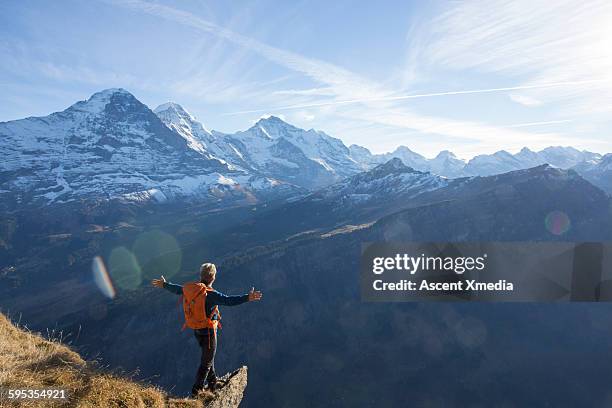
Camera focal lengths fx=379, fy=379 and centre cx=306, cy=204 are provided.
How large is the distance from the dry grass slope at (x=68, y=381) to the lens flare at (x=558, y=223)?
585 ft

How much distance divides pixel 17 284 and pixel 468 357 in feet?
695

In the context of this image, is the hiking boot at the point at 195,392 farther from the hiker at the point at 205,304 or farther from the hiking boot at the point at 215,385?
the hiking boot at the point at 215,385

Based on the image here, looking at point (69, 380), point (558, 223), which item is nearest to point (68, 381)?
point (69, 380)

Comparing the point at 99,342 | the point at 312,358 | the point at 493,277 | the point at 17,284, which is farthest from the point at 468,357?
the point at 17,284

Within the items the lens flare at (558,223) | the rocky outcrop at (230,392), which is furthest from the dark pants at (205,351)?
the lens flare at (558,223)

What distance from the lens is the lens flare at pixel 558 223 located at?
156 metres

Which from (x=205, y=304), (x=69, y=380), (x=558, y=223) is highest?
(x=558, y=223)

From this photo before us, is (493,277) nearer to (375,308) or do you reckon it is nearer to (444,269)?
(444,269)

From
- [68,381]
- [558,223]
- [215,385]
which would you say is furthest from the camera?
[558,223]

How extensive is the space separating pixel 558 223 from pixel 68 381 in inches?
7390

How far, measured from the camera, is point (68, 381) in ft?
32.4

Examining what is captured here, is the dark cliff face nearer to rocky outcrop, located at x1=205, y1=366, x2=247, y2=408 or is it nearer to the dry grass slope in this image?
rocky outcrop, located at x1=205, y1=366, x2=247, y2=408

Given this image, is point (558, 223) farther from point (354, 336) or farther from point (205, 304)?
point (205, 304)

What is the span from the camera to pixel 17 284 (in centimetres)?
19362
